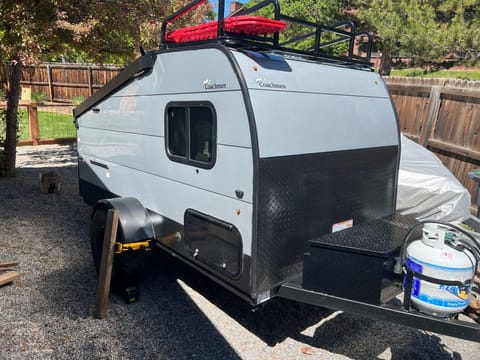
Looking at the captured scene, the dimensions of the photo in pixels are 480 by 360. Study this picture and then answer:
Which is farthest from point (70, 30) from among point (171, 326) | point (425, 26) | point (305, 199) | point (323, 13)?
point (323, 13)

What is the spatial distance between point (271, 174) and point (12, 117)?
24.0 feet

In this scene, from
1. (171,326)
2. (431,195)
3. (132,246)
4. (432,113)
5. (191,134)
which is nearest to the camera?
(191,134)

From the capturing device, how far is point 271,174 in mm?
2871

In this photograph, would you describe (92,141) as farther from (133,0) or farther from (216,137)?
(133,0)

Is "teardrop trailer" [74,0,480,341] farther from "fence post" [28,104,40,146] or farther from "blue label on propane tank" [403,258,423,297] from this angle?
"fence post" [28,104,40,146]

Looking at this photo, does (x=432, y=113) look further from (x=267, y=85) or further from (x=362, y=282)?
Answer: (x=362, y=282)

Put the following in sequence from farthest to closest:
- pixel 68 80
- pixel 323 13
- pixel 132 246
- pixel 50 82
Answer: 1. pixel 50 82
2. pixel 68 80
3. pixel 323 13
4. pixel 132 246

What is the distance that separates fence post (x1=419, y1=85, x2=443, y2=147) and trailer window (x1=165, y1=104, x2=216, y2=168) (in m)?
→ 5.14

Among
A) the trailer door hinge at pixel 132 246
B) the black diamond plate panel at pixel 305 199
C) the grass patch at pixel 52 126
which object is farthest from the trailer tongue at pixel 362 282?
the grass patch at pixel 52 126

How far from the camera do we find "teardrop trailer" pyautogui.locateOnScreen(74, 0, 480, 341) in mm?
2762

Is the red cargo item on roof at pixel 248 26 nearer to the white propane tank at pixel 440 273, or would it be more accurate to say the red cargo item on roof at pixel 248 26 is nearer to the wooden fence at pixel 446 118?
the white propane tank at pixel 440 273

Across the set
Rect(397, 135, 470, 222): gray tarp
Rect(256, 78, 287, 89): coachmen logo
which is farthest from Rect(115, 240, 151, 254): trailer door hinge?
Rect(397, 135, 470, 222): gray tarp

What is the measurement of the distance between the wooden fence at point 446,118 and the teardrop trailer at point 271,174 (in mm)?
2927

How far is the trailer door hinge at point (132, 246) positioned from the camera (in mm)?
3768
